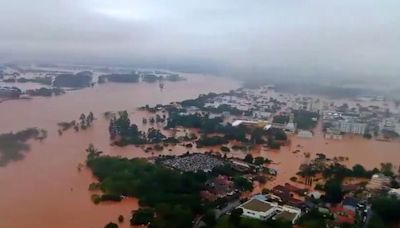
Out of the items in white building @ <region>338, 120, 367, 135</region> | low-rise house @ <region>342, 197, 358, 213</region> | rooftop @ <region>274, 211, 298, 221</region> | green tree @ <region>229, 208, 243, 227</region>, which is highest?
white building @ <region>338, 120, 367, 135</region>

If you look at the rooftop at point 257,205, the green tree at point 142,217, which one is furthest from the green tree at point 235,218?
the green tree at point 142,217

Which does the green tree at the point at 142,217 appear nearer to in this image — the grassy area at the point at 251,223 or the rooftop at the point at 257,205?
the grassy area at the point at 251,223

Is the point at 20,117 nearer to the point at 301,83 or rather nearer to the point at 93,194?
the point at 93,194

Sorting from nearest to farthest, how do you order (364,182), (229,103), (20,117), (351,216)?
(351,216) → (364,182) → (20,117) → (229,103)

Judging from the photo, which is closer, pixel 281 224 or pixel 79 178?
pixel 281 224

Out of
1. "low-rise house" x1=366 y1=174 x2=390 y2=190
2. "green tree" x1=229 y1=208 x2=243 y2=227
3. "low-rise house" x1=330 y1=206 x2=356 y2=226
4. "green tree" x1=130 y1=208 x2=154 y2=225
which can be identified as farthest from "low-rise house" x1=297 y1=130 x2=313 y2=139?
"green tree" x1=130 y1=208 x2=154 y2=225

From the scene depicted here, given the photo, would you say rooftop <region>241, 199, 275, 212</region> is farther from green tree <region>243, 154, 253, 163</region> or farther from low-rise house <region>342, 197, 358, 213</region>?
Answer: green tree <region>243, 154, 253, 163</region>

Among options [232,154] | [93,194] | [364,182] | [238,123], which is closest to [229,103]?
[238,123]

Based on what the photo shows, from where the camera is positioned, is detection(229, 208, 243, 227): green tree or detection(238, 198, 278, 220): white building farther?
detection(238, 198, 278, 220): white building
